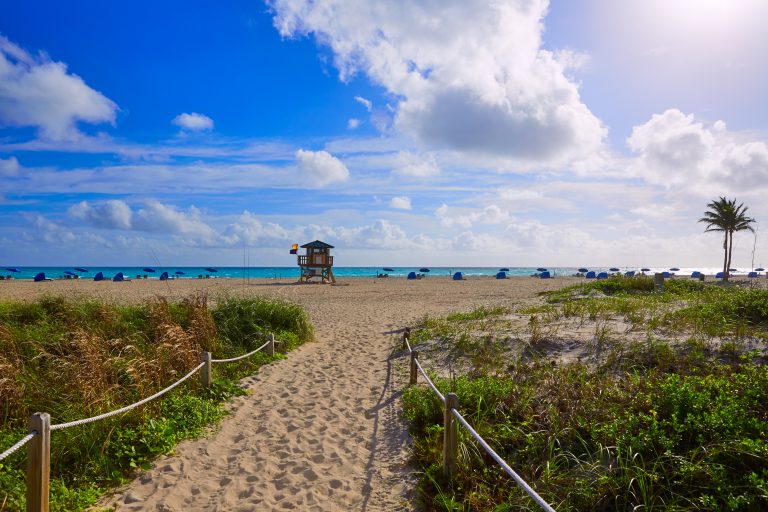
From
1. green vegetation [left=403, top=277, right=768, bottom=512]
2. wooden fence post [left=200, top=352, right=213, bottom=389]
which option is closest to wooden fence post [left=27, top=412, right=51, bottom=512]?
green vegetation [left=403, top=277, right=768, bottom=512]

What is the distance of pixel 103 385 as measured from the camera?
228 inches

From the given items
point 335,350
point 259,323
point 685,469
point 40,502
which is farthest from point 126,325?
point 685,469

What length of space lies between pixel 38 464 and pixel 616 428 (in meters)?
5.22

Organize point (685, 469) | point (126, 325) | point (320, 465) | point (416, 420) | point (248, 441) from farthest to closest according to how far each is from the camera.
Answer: point (126, 325), point (416, 420), point (248, 441), point (320, 465), point (685, 469)

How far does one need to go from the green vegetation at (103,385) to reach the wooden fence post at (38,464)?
2.41ft

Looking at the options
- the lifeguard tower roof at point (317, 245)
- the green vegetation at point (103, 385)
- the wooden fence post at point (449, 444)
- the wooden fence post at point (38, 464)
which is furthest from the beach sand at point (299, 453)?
the lifeguard tower roof at point (317, 245)

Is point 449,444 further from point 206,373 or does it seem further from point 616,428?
point 206,373

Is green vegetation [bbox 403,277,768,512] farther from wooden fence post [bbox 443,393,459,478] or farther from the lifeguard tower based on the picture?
the lifeguard tower

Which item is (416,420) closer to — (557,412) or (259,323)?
(557,412)

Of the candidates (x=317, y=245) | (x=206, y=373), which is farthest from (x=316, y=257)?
(x=206, y=373)

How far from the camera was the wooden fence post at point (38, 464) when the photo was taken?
10.5 ft

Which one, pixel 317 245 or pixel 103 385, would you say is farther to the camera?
pixel 317 245

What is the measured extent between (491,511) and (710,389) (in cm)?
312

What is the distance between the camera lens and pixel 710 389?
16.3 feet
